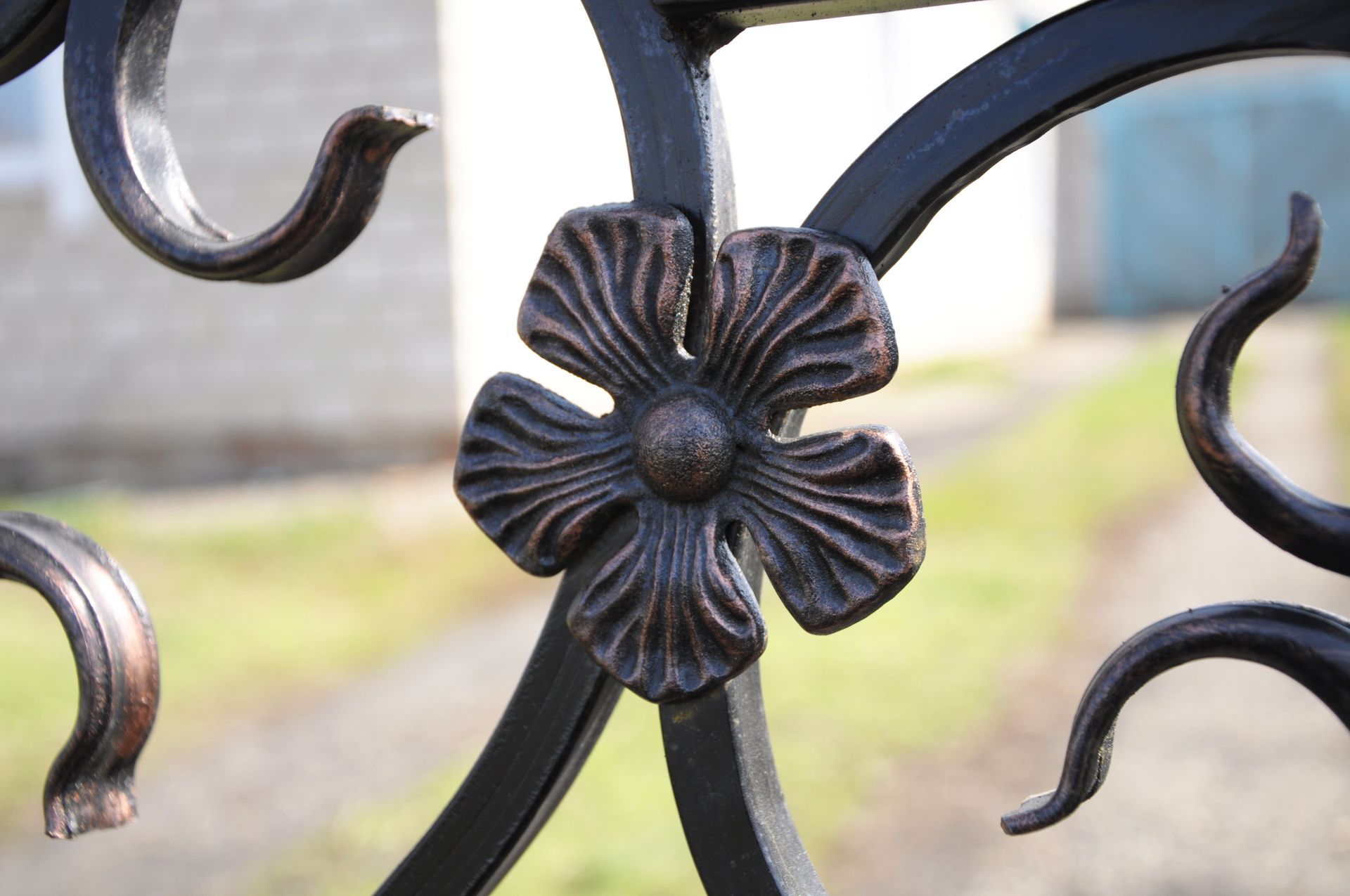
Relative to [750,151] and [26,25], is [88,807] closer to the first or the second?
[26,25]

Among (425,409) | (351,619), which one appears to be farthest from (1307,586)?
(425,409)

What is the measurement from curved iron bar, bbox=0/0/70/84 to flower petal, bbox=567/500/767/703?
0.39 m

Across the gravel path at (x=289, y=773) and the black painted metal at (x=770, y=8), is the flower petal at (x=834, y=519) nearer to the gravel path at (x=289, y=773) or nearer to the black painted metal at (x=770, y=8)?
the black painted metal at (x=770, y=8)

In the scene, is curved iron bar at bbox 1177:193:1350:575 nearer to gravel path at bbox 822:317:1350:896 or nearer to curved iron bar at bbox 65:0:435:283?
curved iron bar at bbox 65:0:435:283

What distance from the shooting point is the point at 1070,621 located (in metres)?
3.41

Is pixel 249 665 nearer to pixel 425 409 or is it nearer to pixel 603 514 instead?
pixel 425 409

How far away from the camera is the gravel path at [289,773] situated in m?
2.18

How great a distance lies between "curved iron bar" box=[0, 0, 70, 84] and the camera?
1.95 feet

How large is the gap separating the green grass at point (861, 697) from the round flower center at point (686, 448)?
1647 mm

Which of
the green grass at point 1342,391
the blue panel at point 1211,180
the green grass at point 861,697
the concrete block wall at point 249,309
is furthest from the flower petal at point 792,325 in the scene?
the blue panel at point 1211,180

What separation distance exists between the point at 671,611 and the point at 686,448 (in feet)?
0.22

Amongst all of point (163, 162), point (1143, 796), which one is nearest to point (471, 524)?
point (1143, 796)

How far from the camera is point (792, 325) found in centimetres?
48

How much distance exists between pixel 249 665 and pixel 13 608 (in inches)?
35.5
